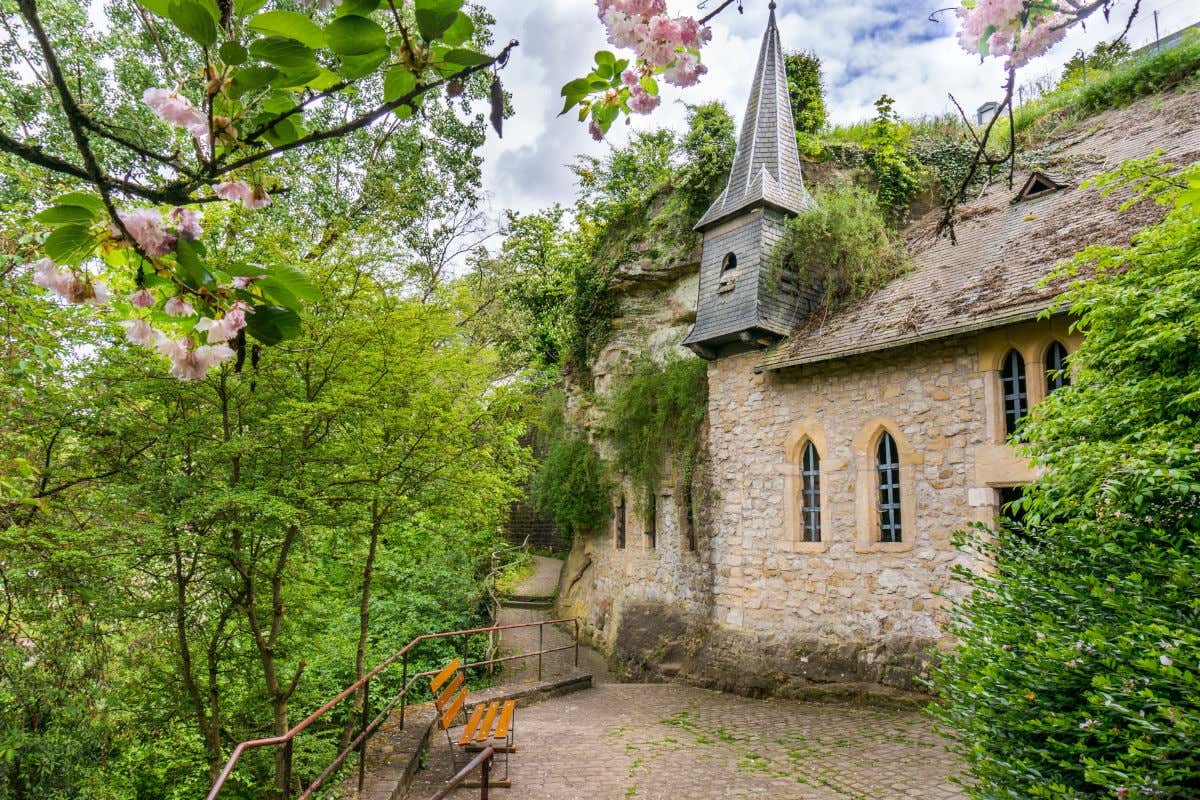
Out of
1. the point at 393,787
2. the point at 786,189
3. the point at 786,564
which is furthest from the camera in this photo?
the point at 786,189

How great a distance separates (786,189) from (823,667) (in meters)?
6.82

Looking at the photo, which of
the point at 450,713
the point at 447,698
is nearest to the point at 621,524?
the point at 447,698

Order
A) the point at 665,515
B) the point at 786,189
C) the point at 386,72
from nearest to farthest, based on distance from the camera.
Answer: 1. the point at 386,72
2. the point at 786,189
3. the point at 665,515

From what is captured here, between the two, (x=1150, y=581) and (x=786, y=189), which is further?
(x=786, y=189)

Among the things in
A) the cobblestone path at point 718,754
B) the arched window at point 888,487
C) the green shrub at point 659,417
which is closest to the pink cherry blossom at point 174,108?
the cobblestone path at point 718,754

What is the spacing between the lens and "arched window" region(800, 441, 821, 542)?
9727 millimetres

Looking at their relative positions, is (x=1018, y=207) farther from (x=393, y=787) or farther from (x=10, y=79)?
(x=10, y=79)

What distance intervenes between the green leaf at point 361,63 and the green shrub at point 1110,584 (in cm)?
223

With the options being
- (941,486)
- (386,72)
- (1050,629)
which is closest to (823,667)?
(941,486)

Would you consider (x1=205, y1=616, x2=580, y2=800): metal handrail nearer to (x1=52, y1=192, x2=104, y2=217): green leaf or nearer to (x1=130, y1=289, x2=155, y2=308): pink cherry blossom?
(x1=130, y1=289, x2=155, y2=308): pink cherry blossom

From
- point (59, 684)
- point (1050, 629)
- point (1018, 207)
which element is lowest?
point (59, 684)

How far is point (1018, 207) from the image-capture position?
10.1 meters

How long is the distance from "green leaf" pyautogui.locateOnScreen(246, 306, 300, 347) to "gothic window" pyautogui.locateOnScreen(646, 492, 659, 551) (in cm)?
1161

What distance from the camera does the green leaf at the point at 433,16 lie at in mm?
1127
